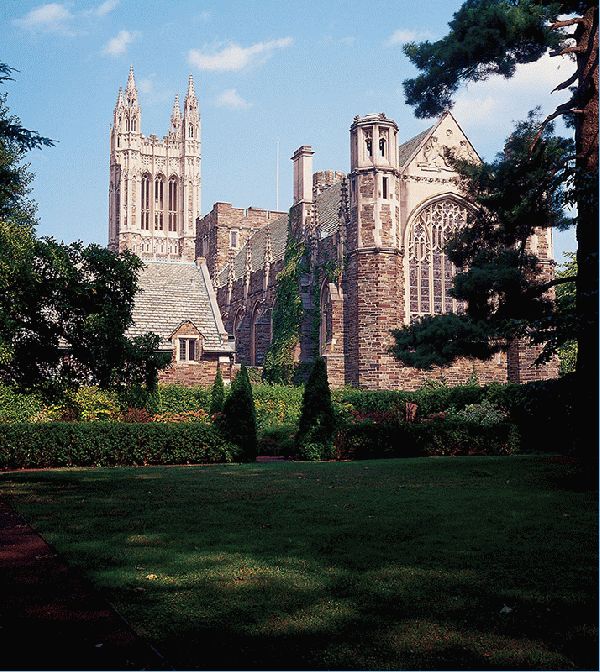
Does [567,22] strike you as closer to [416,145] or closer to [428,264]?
[428,264]

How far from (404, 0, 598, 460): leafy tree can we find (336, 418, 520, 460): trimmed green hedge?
861cm

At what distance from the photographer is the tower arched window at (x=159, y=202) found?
99.9m

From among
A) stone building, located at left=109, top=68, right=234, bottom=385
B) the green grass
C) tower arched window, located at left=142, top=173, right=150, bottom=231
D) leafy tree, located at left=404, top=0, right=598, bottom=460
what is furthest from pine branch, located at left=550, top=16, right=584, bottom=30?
tower arched window, located at left=142, top=173, right=150, bottom=231

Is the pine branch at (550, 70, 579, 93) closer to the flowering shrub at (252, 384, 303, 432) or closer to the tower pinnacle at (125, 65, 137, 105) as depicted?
the flowering shrub at (252, 384, 303, 432)

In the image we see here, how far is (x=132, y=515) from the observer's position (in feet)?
36.5

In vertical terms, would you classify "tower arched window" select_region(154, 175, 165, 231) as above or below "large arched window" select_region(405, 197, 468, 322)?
above

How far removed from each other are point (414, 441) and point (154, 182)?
273 ft

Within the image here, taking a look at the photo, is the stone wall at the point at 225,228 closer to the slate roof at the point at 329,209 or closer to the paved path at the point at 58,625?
the slate roof at the point at 329,209

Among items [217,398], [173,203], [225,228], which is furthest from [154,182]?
[217,398]

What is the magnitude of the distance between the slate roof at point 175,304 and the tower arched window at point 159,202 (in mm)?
61116

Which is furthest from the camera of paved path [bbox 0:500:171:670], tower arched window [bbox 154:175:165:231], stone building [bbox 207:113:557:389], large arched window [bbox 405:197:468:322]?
tower arched window [bbox 154:175:165:231]

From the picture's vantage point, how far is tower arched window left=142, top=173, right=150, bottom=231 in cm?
9900

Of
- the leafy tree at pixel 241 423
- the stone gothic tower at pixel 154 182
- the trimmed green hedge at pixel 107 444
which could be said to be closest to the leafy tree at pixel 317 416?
the leafy tree at pixel 241 423

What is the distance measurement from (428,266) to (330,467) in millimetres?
20071
